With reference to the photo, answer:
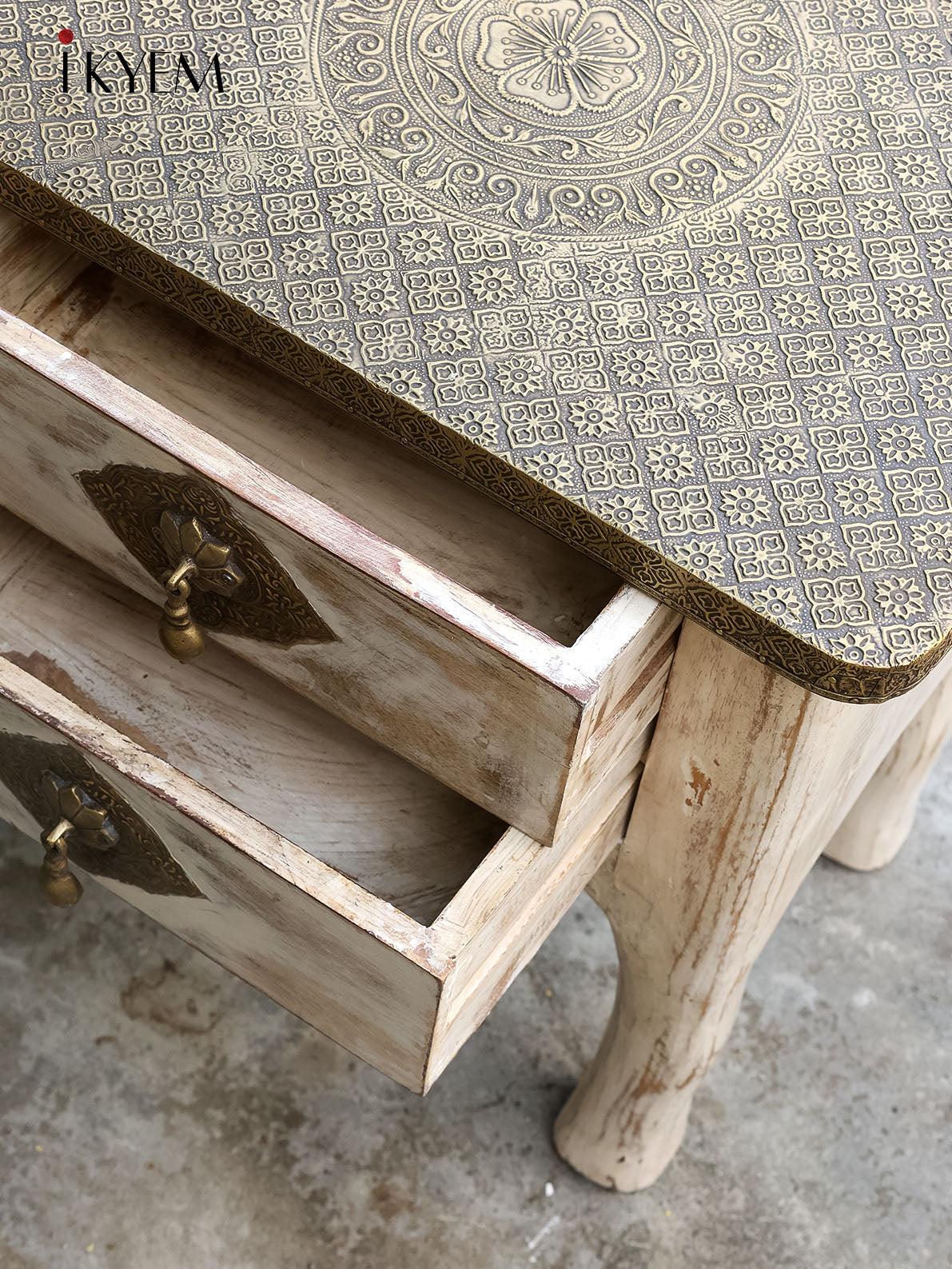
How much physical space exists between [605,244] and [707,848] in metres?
0.31

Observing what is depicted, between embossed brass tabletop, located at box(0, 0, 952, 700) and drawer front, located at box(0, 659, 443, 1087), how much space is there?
0.18 metres

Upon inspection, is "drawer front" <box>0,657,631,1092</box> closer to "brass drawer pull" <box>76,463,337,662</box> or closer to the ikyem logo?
"brass drawer pull" <box>76,463,337,662</box>

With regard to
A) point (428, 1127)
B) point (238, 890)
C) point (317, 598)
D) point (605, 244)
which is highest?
point (605, 244)

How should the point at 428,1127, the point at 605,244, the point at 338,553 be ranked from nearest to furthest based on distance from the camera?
the point at 338,553 < the point at 605,244 < the point at 428,1127

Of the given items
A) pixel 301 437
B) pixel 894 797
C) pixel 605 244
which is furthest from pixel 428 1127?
pixel 605 244

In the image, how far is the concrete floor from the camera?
109 centimetres

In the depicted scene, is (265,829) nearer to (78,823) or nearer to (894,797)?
(78,823)

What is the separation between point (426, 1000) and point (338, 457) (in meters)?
0.29

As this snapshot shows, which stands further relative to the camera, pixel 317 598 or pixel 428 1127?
pixel 428 1127

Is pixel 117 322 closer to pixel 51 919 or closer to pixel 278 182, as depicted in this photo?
pixel 278 182

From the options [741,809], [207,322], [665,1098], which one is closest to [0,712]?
[207,322]

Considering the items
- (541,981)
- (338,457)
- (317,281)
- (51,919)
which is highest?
(317,281)

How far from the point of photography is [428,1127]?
114 centimetres

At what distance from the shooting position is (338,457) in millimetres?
781
